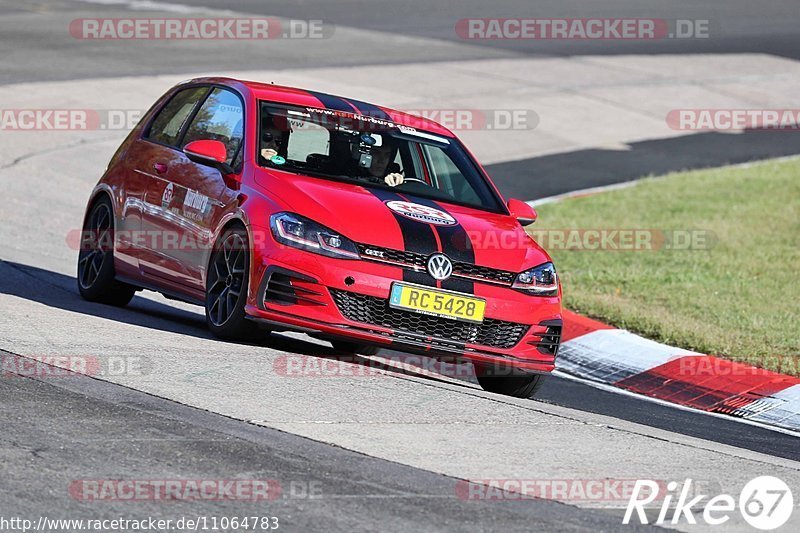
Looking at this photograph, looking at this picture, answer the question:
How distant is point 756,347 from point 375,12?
22110 mm

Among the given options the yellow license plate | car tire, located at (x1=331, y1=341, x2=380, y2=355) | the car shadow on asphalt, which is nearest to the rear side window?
the car shadow on asphalt

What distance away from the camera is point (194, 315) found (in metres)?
10.9

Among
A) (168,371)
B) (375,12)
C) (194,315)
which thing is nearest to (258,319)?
(168,371)

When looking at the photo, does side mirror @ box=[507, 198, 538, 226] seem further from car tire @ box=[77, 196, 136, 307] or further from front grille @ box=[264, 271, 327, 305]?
car tire @ box=[77, 196, 136, 307]

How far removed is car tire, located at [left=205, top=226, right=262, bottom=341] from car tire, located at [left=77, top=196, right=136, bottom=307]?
5.08ft

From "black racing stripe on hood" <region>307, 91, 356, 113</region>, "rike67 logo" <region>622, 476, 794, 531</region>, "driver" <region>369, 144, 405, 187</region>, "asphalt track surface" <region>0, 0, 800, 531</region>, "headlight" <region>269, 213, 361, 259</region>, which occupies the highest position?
"black racing stripe on hood" <region>307, 91, 356, 113</region>

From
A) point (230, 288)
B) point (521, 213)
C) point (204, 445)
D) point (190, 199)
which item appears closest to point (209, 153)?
point (190, 199)

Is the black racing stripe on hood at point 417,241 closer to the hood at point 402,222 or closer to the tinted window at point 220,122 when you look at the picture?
the hood at point 402,222

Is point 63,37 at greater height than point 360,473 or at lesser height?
greater

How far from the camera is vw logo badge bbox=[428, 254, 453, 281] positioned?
796 cm

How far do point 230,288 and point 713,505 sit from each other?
3.39 meters

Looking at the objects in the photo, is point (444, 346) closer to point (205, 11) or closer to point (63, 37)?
point (63, 37)

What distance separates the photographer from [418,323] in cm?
798

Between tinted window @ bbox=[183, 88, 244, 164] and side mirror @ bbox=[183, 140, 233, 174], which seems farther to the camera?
tinted window @ bbox=[183, 88, 244, 164]
